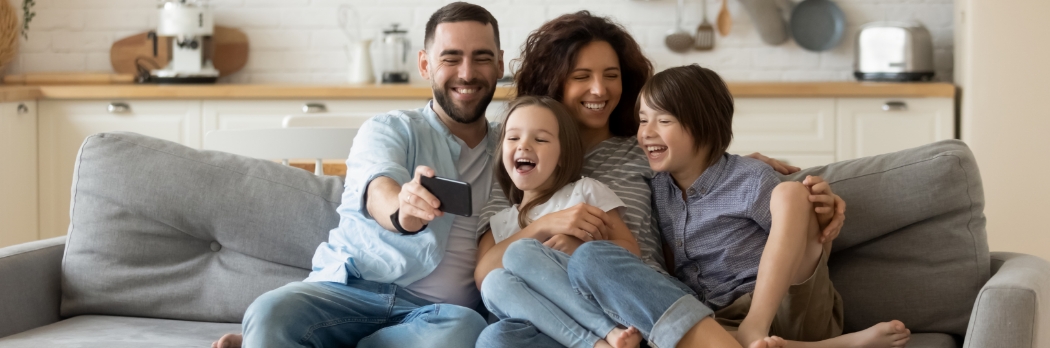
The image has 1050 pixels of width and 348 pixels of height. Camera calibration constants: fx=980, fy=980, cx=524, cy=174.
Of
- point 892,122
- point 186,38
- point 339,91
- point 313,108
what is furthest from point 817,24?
point 186,38

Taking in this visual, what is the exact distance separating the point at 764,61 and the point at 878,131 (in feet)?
2.37

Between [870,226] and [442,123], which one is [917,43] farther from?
[442,123]

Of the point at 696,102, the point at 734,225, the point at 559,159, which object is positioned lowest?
the point at 734,225

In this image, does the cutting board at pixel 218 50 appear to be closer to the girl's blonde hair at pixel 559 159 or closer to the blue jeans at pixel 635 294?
the girl's blonde hair at pixel 559 159

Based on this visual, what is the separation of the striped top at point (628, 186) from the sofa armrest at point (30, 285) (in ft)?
3.02

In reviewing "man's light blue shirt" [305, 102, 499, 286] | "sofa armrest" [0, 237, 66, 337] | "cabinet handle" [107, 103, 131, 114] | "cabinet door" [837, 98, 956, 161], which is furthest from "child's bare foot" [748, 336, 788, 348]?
"cabinet handle" [107, 103, 131, 114]

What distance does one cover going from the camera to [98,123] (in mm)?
3814

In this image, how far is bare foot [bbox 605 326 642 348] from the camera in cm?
160

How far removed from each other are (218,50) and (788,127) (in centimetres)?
244

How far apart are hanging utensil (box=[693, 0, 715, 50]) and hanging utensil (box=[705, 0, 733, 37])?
3cm

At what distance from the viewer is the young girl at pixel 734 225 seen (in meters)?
1.69

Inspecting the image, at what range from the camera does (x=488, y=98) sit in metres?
2.08

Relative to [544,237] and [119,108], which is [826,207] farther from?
[119,108]

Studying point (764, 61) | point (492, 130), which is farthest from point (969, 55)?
point (492, 130)
